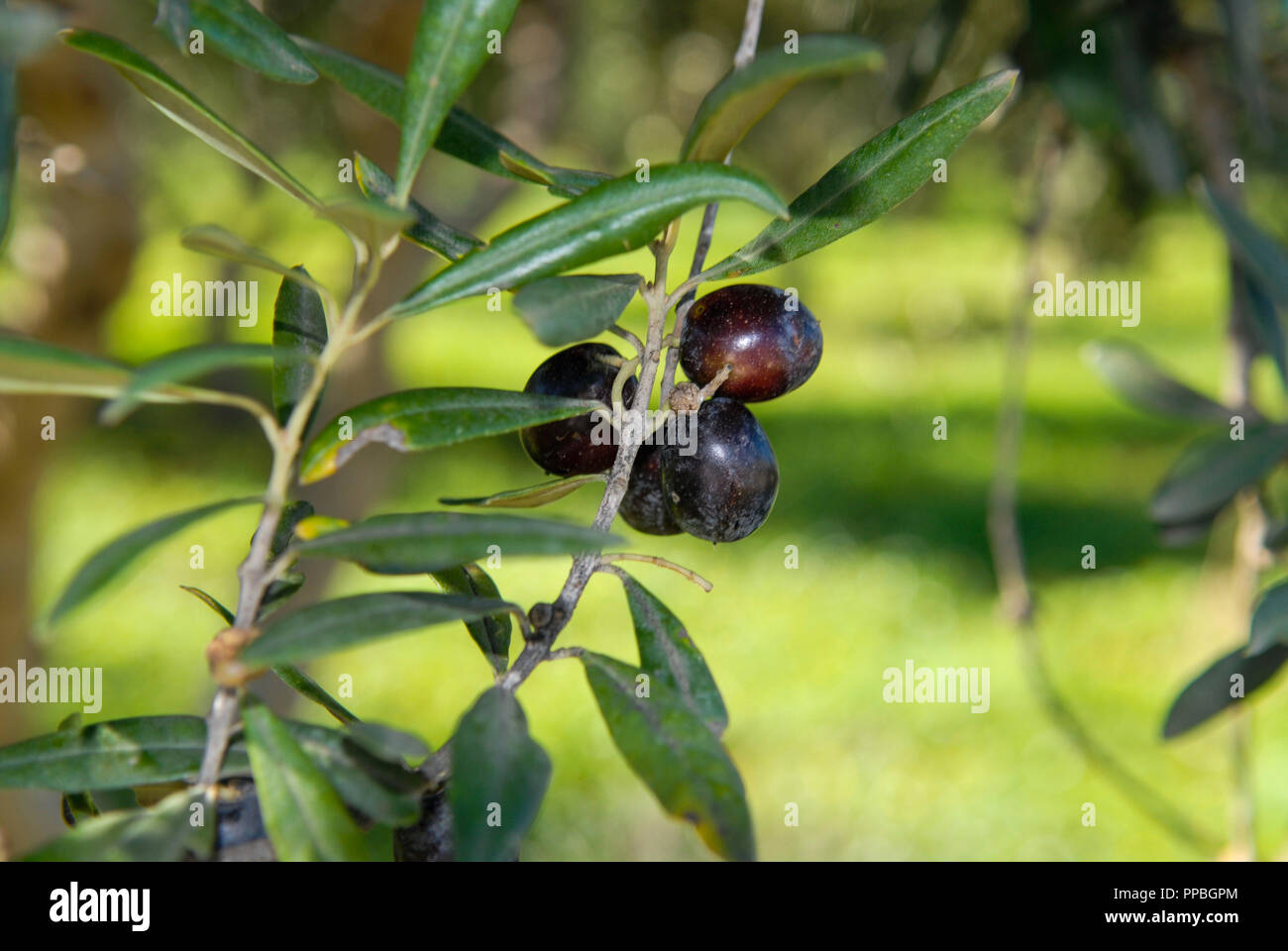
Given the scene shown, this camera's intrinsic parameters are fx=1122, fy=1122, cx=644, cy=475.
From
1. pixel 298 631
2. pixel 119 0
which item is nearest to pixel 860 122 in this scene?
pixel 119 0

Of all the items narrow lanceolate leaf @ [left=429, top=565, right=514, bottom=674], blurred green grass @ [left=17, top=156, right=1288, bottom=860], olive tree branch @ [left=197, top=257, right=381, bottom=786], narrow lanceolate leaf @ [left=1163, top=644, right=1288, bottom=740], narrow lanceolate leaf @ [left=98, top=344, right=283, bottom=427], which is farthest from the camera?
blurred green grass @ [left=17, top=156, right=1288, bottom=860]

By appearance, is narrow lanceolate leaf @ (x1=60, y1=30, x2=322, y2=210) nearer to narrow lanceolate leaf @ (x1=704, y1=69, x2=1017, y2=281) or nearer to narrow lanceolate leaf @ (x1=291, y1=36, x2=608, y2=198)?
narrow lanceolate leaf @ (x1=291, y1=36, x2=608, y2=198)

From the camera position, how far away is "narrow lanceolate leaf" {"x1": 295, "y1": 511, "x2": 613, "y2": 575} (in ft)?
2.06

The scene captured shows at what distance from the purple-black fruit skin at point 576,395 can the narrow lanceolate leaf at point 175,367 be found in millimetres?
285

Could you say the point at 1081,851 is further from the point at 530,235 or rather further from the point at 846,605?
the point at 530,235

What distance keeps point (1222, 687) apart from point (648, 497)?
0.95 m

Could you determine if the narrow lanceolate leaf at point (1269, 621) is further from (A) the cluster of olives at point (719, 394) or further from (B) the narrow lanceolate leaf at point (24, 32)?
(B) the narrow lanceolate leaf at point (24, 32)

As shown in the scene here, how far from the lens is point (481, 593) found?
900 mm

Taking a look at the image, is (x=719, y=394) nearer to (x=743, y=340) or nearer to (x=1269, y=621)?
(x=743, y=340)

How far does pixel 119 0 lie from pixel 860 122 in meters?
1.82

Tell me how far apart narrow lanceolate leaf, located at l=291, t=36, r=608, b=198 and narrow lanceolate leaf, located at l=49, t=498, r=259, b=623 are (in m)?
0.32

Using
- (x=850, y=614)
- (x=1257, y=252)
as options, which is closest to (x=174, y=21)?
(x=1257, y=252)

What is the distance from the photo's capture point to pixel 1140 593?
16.9ft

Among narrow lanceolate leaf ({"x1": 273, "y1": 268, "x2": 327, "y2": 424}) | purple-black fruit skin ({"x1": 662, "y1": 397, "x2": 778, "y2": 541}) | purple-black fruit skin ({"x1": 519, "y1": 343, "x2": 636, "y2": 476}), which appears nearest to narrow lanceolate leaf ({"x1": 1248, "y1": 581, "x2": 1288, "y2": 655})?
purple-black fruit skin ({"x1": 662, "y1": 397, "x2": 778, "y2": 541})
